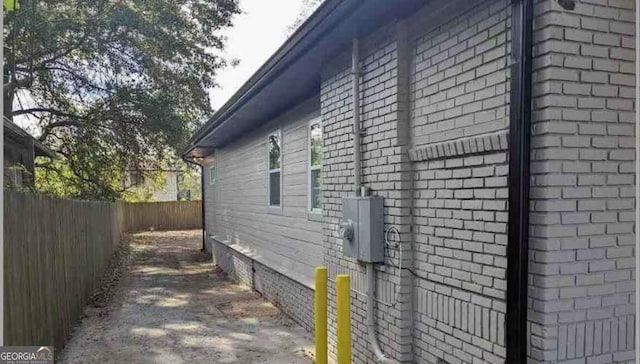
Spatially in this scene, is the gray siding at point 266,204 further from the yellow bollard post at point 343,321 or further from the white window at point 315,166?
the yellow bollard post at point 343,321

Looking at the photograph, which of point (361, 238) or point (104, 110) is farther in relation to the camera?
point (104, 110)

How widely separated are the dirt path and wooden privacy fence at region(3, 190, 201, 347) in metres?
0.46

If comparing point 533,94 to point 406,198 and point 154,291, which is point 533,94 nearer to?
point 406,198

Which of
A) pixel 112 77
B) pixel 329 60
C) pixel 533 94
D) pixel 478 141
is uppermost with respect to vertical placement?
pixel 112 77

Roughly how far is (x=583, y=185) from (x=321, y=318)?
98.1 inches

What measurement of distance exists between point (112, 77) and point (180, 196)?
4654 cm

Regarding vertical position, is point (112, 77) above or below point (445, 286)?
above

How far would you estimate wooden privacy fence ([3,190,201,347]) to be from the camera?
4.02m

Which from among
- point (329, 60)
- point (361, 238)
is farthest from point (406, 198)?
point (329, 60)

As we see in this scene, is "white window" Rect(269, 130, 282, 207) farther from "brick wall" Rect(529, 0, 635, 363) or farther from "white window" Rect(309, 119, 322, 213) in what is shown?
"brick wall" Rect(529, 0, 635, 363)

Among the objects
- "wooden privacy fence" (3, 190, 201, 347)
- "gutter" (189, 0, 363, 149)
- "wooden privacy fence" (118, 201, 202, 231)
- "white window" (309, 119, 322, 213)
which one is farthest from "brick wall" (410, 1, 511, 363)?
"wooden privacy fence" (118, 201, 202, 231)

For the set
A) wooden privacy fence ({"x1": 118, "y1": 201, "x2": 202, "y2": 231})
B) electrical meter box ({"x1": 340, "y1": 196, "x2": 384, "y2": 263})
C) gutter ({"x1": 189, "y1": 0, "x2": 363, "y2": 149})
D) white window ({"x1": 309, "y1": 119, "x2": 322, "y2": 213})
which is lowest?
wooden privacy fence ({"x1": 118, "y1": 201, "x2": 202, "y2": 231})

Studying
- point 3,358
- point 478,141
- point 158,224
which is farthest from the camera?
point 158,224

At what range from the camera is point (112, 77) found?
16.2 meters
